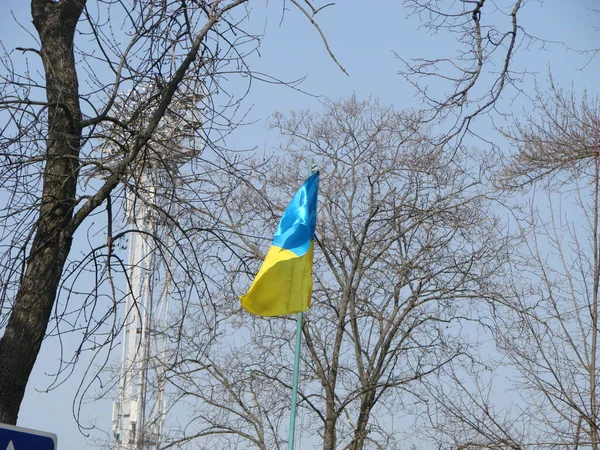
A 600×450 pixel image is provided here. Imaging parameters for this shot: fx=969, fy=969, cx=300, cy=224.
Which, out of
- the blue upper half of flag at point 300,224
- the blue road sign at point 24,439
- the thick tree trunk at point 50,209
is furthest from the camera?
the blue upper half of flag at point 300,224

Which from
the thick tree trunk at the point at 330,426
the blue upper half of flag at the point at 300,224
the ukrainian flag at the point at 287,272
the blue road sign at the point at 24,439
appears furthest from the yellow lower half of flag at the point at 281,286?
the thick tree trunk at the point at 330,426

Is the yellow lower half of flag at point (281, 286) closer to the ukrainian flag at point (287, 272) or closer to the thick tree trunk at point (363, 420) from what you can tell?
the ukrainian flag at point (287, 272)

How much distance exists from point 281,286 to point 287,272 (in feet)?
0.57

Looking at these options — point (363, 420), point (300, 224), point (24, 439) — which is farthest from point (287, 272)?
point (363, 420)

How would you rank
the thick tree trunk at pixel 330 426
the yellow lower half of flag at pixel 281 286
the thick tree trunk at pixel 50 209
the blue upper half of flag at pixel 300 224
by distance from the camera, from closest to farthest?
the thick tree trunk at pixel 50 209, the yellow lower half of flag at pixel 281 286, the blue upper half of flag at pixel 300 224, the thick tree trunk at pixel 330 426

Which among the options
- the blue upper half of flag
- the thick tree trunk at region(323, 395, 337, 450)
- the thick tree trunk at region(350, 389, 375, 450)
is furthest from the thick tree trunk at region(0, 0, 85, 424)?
the thick tree trunk at region(350, 389, 375, 450)

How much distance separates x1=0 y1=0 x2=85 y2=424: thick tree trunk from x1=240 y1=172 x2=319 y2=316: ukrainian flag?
3.21 metres

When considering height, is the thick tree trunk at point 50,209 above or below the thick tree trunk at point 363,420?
below

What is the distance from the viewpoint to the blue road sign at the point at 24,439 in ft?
13.1

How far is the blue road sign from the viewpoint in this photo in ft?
13.1

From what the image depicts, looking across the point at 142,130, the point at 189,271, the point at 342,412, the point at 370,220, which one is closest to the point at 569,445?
the point at 342,412

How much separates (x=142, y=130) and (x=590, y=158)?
703cm

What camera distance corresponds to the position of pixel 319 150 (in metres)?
17.2

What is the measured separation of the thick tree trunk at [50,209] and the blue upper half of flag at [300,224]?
403cm
